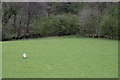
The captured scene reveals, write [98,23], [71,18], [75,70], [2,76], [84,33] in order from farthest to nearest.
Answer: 1. [71,18]
2. [84,33]
3. [98,23]
4. [75,70]
5. [2,76]

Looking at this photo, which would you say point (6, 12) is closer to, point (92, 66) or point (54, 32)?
point (54, 32)

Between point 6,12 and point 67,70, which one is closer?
point 67,70

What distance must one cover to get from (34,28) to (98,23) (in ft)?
21.8

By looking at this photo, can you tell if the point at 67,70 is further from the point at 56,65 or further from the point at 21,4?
the point at 21,4

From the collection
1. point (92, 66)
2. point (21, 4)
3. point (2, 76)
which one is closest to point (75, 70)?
point (92, 66)

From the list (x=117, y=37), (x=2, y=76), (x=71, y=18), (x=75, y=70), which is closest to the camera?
(x=2, y=76)

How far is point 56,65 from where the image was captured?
4.95m

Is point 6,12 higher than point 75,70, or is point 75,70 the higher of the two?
point 6,12

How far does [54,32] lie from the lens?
18.0 m

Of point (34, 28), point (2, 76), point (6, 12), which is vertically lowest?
point (2, 76)

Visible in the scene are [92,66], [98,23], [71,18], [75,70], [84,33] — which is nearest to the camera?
[75,70]

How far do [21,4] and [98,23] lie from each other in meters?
8.77

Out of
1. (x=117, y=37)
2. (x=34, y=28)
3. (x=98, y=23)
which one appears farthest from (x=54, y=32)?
(x=117, y=37)

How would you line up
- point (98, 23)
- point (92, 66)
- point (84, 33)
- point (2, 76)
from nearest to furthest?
point (2, 76) → point (92, 66) → point (98, 23) → point (84, 33)
